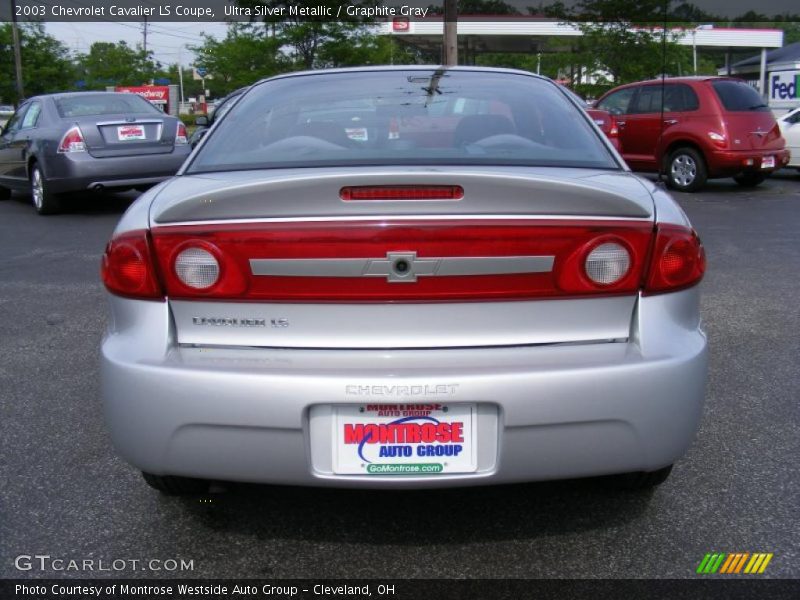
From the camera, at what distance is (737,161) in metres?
11.8

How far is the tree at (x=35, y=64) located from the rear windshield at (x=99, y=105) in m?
24.5

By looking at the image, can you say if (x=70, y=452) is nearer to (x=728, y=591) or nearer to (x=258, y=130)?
(x=258, y=130)

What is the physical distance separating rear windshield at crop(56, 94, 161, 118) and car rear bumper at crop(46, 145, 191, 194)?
0.76 metres

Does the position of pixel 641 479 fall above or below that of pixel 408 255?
below

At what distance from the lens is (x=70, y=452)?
3359 millimetres

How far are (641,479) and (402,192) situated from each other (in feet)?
4.06

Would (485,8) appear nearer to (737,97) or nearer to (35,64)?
(35,64)

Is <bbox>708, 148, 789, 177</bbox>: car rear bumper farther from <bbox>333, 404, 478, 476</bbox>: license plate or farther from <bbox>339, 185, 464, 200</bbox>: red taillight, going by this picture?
<bbox>333, 404, 478, 476</bbox>: license plate

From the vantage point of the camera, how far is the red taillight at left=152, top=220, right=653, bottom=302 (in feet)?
7.50

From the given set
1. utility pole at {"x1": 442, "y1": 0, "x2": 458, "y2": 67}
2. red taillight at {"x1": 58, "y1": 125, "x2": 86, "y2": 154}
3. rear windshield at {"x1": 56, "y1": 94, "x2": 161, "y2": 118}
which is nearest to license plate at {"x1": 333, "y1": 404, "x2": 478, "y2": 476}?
red taillight at {"x1": 58, "y1": 125, "x2": 86, "y2": 154}

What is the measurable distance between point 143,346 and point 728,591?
174cm

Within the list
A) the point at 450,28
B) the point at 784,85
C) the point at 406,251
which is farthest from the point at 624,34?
the point at 406,251

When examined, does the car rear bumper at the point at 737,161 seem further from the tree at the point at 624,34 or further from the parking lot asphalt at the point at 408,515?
the tree at the point at 624,34

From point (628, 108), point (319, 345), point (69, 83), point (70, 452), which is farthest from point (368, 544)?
point (69, 83)
